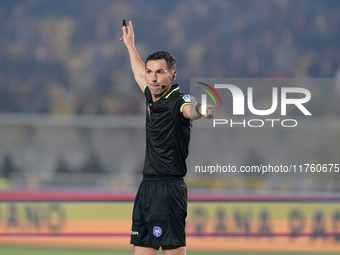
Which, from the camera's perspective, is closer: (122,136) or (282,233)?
(282,233)

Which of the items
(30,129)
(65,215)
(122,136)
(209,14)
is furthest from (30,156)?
(209,14)

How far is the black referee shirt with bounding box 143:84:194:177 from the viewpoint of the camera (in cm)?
231

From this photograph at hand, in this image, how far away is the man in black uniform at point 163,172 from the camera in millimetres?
2287

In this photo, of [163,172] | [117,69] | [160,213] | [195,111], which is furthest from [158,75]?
[117,69]

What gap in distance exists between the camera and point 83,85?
8625mm

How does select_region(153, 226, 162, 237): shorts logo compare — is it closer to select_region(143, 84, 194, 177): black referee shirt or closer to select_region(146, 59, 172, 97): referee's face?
select_region(143, 84, 194, 177): black referee shirt

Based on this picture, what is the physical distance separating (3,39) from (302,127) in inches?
229

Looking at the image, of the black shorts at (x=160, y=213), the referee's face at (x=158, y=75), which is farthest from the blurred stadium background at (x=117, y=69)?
the referee's face at (x=158, y=75)

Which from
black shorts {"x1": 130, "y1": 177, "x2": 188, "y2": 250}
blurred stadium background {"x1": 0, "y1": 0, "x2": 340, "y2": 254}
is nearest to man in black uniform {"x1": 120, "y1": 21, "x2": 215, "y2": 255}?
black shorts {"x1": 130, "y1": 177, "x2": 188, "y2": 250}

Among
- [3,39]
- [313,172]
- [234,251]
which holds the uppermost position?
[3,39]

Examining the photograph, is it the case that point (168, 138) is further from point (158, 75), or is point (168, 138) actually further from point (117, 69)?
point (117, 69)

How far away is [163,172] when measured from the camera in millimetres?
2322

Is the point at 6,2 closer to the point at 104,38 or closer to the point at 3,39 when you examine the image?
the point at 3,39

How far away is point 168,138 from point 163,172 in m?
0.17
